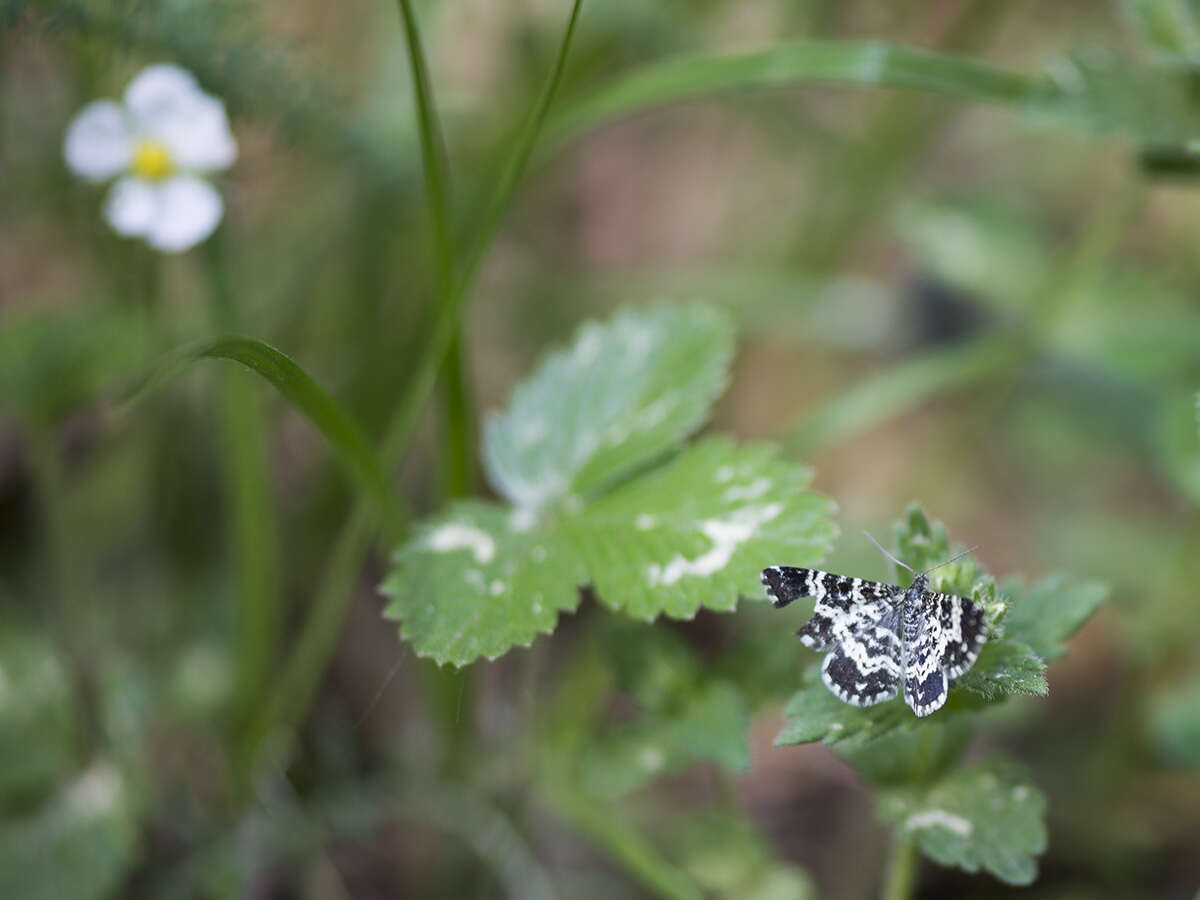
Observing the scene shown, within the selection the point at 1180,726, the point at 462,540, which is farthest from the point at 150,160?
the point at 1180,726

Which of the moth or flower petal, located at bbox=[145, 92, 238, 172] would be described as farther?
flower petal, located at bbox=[145, 92, 238, 172]

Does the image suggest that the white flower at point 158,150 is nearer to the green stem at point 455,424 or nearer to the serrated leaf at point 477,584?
the green stem at point 455,424

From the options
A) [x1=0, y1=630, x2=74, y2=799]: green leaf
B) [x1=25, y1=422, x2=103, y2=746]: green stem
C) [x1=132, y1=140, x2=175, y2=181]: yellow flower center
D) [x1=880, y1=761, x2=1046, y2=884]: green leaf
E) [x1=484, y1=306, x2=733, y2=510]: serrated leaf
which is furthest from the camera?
[x1=25, y1=422, x2=103, y2=746]: green stem

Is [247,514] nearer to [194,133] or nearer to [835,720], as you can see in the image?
[194,133]

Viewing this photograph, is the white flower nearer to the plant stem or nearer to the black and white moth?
Answer: the black and white moth

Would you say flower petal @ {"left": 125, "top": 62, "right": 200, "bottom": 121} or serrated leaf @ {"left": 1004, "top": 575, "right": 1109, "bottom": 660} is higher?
flower petal @ {"left": 125, "top": 62, "right": 200, "bottom": 121}

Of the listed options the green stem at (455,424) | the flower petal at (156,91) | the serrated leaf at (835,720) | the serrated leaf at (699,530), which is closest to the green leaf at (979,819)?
the serrated leaf at (835,720)

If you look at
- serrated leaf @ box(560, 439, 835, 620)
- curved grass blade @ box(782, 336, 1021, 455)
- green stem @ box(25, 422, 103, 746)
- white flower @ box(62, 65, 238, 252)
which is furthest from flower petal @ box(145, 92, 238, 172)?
curved grass blade @ box(782, 336, 1021, 455)
